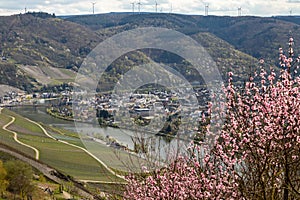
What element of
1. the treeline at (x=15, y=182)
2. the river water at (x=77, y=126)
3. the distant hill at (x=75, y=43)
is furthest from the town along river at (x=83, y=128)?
the distant hill at (x=75, y=43)

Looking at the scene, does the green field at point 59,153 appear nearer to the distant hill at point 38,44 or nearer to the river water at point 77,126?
the river water at point 77,126

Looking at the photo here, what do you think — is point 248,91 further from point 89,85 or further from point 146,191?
point 89,85

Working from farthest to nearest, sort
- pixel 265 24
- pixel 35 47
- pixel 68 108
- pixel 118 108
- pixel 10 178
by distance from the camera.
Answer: pixel 265 24, pixel 35 47, pixel 68 108, pixel 118 108, pixel 10 178

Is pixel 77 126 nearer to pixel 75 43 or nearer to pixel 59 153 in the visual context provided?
pixel 59 153

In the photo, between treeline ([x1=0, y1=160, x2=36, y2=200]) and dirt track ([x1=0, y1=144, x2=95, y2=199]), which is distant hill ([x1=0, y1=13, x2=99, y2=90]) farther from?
treeline ([x1=0, y1=160, x2=36, y2=200])

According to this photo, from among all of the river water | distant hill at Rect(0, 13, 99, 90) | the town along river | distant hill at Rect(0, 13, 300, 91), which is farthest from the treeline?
distant hill at Rect(0, 13, 99, 90)

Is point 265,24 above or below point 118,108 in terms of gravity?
above

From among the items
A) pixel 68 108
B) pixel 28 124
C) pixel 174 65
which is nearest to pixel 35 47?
pixel 174 65
